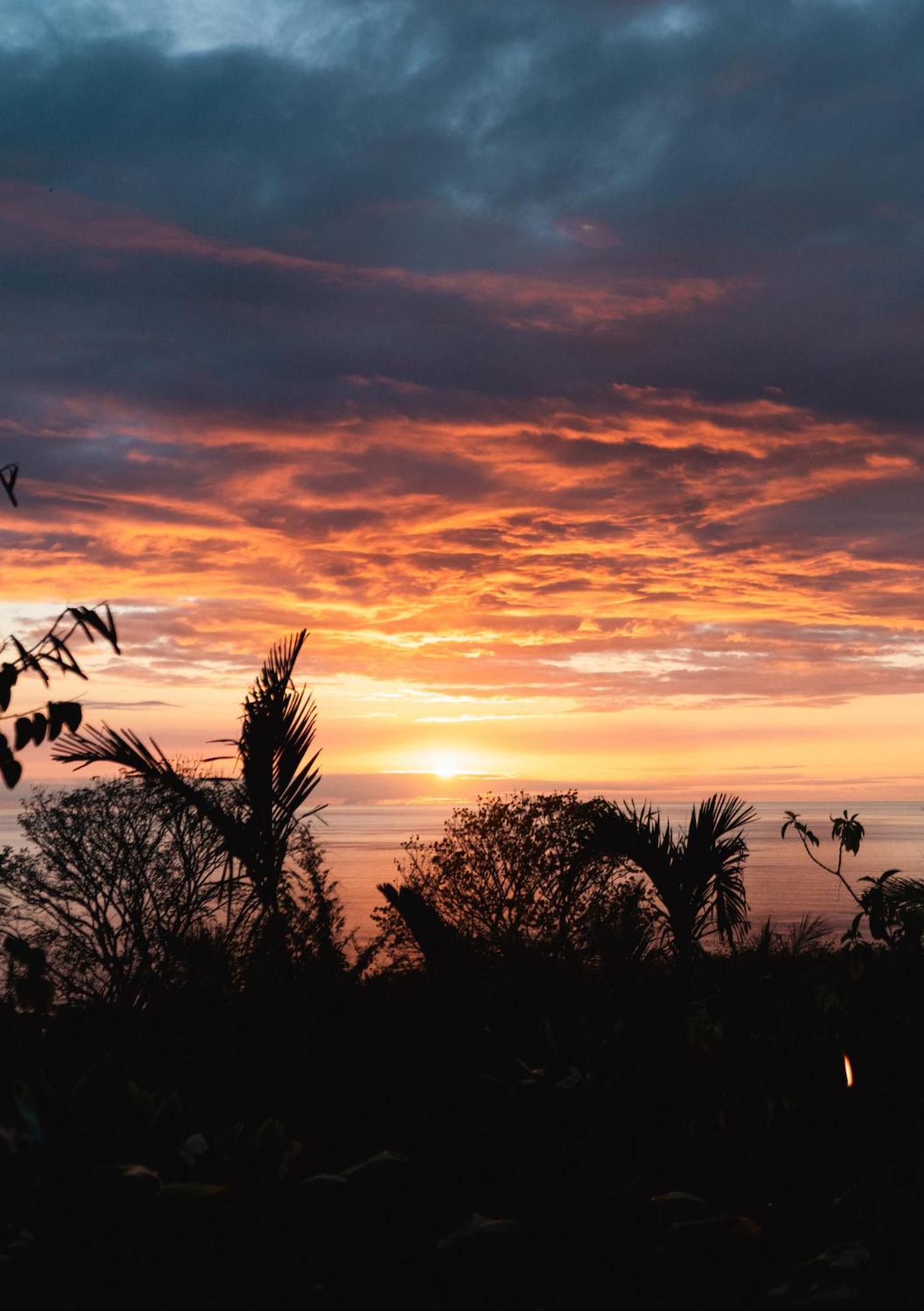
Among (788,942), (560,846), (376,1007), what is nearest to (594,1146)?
(376,1007)

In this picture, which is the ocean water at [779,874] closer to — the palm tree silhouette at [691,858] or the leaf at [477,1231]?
the palm tree silhouette at [691,858]

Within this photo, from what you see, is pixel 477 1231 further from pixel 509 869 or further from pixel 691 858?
pixel 509 869

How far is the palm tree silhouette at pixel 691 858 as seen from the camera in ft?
31.6

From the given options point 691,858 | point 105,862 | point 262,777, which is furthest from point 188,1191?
point 105,862

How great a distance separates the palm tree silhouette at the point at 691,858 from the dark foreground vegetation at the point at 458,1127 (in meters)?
3.95

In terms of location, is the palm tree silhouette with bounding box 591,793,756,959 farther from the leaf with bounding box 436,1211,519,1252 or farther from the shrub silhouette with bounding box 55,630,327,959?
the leaf with bounding box 436,1211,519,1252

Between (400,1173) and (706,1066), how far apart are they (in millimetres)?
1060

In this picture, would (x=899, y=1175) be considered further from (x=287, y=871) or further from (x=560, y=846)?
(x=560, y=846)

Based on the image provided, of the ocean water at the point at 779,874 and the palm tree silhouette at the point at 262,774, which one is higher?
the palm tree silhouette at the point at 262,774

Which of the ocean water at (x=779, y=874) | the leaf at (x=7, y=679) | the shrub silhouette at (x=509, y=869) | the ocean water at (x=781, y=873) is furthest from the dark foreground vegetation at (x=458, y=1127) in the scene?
the ocean water at (x=779, y=874)

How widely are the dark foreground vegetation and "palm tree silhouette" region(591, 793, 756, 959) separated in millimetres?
3954

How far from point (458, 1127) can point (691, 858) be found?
6.84 metres

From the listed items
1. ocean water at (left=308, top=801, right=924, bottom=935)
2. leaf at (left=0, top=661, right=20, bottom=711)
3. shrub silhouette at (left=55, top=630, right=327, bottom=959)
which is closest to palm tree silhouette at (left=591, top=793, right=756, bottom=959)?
shrub silhouette at (left=55, top=630, right=327, bottom=959)

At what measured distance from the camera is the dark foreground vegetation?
2451mm
